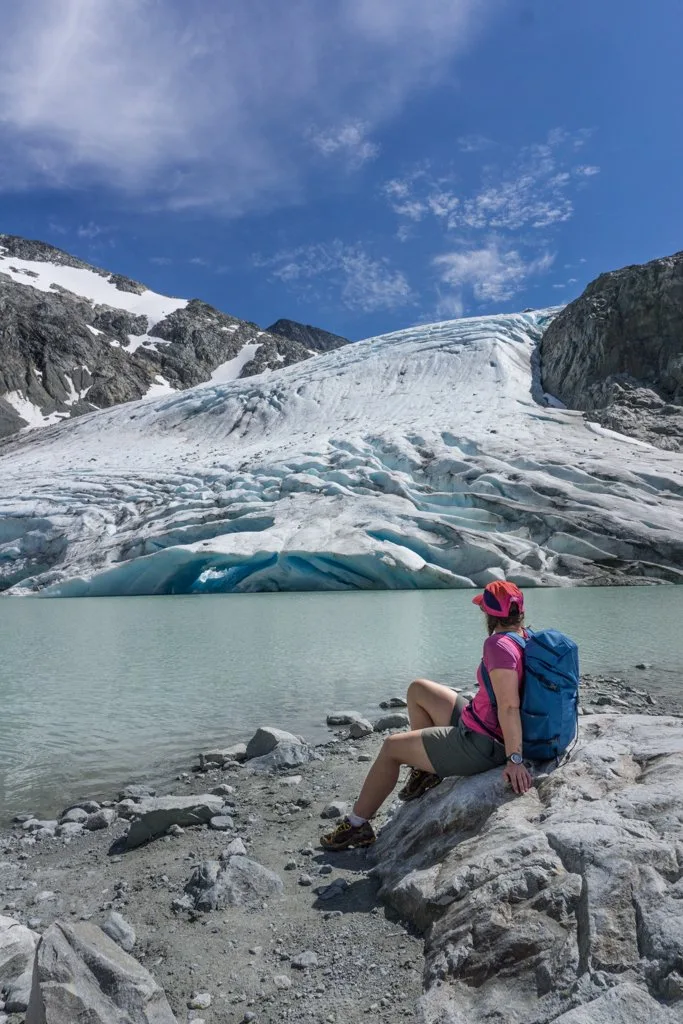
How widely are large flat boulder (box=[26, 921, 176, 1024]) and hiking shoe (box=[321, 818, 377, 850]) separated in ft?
4.26

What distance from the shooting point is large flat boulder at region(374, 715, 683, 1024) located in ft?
5.91

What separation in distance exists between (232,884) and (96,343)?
83.6m

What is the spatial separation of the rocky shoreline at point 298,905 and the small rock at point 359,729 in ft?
4.28

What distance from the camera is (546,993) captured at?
1.85 m

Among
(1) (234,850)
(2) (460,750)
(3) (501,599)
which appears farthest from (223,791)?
(3) (501,599)

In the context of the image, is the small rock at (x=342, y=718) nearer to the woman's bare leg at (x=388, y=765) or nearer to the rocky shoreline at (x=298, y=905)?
the rocky shoreline at (x=298, y=905)

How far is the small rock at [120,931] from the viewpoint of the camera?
2.61m

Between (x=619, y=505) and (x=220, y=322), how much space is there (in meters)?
84.4

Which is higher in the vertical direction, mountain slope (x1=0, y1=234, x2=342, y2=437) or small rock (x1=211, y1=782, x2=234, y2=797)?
mountain slope (x1=0, y1=234, x2=342, y2=437)

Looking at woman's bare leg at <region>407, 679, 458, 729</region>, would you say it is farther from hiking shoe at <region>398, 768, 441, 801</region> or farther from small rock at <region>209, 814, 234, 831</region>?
small rock at <region>209, 814, 234, 831</region>

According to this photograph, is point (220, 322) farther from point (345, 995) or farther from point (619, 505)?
point (345, 995)

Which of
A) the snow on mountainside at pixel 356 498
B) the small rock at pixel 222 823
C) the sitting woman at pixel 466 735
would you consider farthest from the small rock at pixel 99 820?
the snow on mountainside at pixel 356 498

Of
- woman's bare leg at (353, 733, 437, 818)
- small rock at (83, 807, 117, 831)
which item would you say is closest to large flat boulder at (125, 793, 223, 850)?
small rock at (83, 807, 117, 831)

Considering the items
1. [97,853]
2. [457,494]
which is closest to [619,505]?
[457,494]
